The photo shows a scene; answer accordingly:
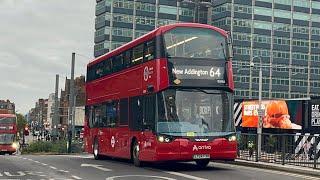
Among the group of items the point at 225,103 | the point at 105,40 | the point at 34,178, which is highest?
the point at 105,40

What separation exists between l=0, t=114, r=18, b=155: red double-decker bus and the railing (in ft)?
109

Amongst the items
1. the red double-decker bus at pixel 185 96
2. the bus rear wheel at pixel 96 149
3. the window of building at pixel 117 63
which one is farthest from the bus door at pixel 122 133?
the bus rear wheel at pixel 96 149

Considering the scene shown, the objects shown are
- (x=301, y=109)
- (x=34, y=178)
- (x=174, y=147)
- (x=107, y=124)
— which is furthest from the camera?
(x=301, y=109)

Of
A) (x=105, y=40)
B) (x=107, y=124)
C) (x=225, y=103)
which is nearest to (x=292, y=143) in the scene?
(x=225, y=103)

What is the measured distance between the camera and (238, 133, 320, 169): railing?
18625 mm

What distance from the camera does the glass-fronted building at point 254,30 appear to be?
111 m

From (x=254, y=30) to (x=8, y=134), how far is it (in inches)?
2982

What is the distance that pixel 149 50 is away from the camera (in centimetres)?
1744

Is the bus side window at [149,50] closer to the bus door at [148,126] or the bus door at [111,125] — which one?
the bus door at [148,126]

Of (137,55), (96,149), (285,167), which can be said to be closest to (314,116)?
(96,149)

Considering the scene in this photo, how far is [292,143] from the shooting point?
1978cm

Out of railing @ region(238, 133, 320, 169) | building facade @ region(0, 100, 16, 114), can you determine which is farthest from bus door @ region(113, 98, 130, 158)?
building facade @ region(0, 100, 16, 114)

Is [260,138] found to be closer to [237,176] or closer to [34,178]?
[237,176]

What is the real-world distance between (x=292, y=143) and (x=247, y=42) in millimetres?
99202
